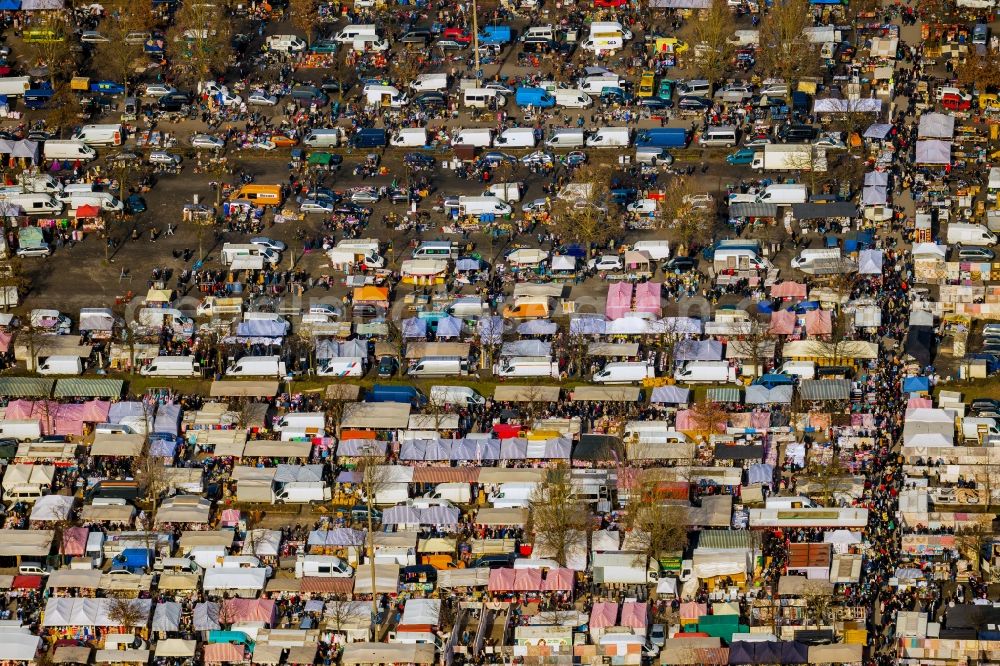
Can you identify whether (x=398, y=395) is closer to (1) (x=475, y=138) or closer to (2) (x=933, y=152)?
(1) (x=475, y=138)

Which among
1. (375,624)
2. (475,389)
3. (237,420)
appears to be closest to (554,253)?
(475,389)

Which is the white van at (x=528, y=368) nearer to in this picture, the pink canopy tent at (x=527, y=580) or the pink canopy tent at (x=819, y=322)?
the pink canopy tent at (x=819, y=322)

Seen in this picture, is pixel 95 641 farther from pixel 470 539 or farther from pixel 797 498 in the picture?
pixel 797 498

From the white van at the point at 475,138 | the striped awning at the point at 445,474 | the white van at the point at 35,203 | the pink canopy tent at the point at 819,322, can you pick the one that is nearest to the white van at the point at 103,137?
the white van at the point at 35,203

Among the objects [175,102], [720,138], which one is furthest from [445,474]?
[175,102]

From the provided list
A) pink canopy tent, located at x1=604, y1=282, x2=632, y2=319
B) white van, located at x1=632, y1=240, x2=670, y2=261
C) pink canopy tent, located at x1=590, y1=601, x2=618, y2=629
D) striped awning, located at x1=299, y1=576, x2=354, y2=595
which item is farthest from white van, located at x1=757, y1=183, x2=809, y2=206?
striped awning, located at x1=299, y1=576, x2=354, y2=595
